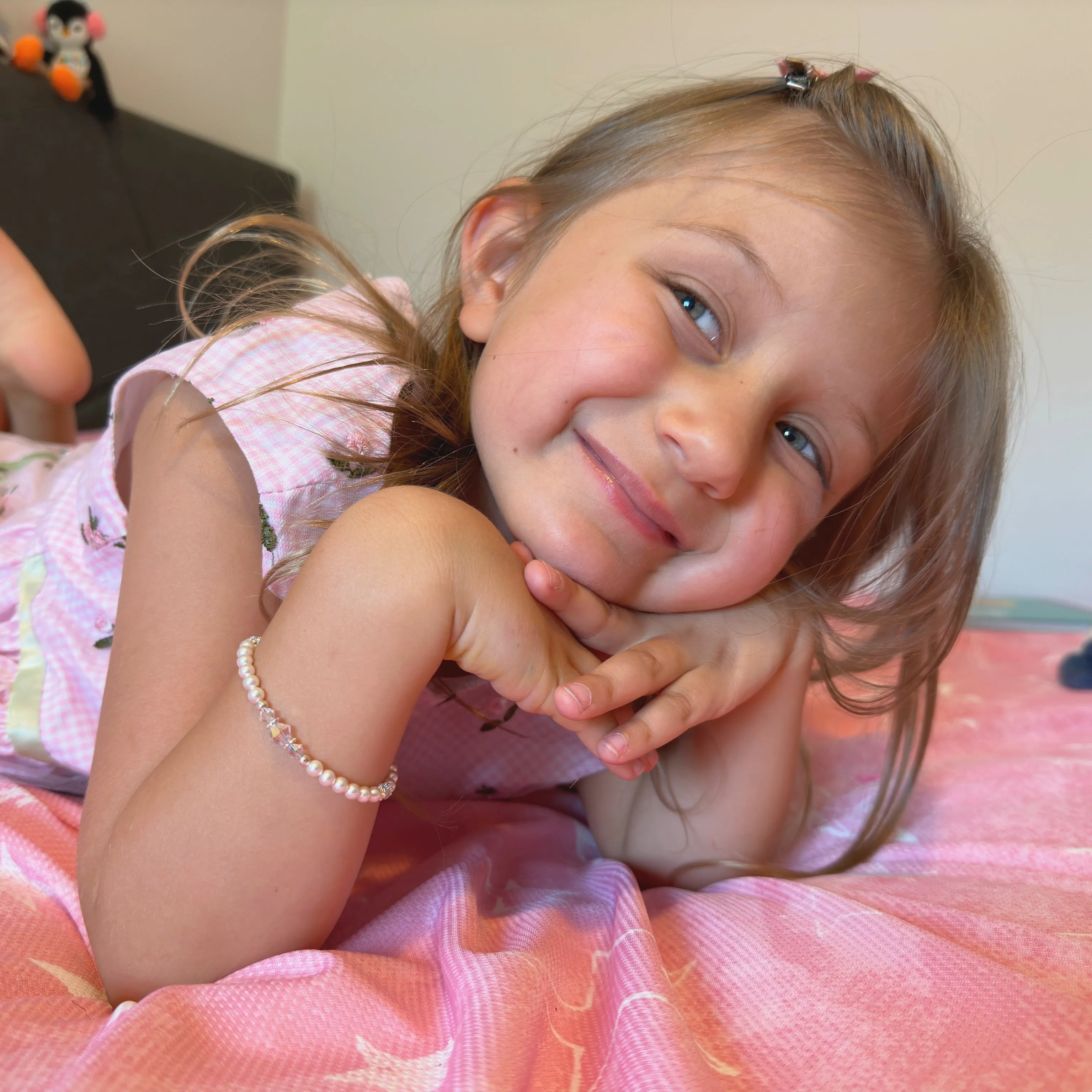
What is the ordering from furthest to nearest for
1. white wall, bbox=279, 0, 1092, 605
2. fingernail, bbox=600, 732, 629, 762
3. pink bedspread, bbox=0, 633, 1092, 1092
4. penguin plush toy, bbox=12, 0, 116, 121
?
white wall, bbox=279, 0, 1092, 605 < penguin plush toy, bbox=12, 0, 116, 121 < fingernail, bbox=600, 732, 629, 762 < pink bedspread, bbox=0, 633, 1092, 1092

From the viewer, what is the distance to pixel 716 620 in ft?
2.43

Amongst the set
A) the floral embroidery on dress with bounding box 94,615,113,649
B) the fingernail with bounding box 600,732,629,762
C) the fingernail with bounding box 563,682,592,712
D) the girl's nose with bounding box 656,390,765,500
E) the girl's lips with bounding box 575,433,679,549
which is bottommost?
the floral embroidery on dress with bounding box 94,615,113,649

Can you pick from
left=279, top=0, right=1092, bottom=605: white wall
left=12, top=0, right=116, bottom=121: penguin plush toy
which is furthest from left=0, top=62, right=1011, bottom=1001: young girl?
left=12, top=0, right=116, bottom=121: penguin plush toy

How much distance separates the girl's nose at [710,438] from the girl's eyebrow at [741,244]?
0.27 ft

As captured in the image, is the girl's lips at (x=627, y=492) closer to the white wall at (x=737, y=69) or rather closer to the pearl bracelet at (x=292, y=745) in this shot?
the pearl bracelet at (x=292, y=745)

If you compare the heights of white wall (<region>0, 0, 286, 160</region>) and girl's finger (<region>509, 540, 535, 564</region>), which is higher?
white wall (<region>0, 0, 286, 160</region>)

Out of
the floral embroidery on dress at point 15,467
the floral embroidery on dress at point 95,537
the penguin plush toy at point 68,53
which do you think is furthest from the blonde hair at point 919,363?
the penguin plush toy at point 68,53

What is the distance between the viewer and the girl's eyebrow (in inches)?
24.2

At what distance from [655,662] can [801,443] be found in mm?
212

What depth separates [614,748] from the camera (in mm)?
541

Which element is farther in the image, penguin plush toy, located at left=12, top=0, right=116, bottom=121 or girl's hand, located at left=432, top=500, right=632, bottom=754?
penguin plush toy, located at left=12, top=0, right=116, bottom=121

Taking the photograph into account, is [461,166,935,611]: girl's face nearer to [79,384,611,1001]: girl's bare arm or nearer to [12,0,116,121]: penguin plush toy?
[79,384,611,1001]: girl's bare arm

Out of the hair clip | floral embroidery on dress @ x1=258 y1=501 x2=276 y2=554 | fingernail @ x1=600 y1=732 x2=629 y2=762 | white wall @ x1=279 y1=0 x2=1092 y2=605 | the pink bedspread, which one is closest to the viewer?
the pink bedspread

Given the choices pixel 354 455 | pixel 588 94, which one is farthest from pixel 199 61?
pixel 354 455
